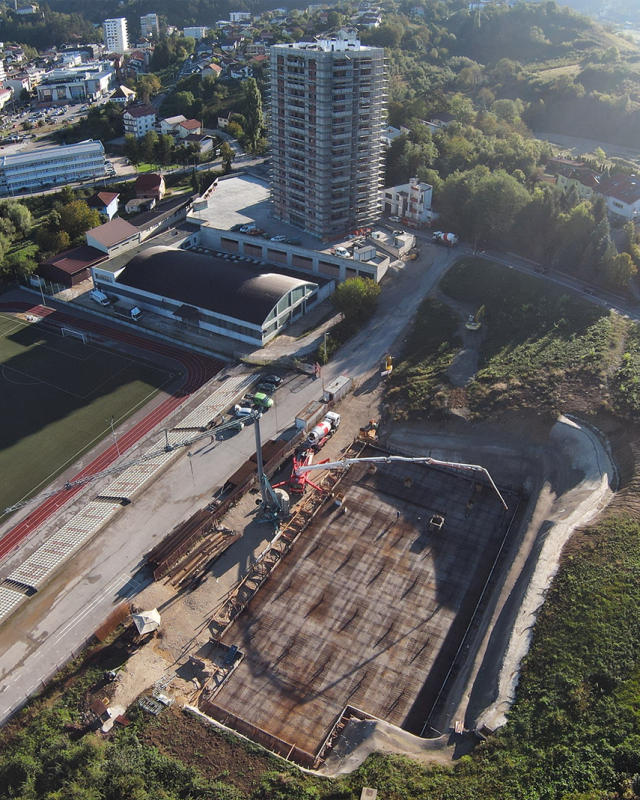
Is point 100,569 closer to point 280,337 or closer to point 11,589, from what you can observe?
point 11,589

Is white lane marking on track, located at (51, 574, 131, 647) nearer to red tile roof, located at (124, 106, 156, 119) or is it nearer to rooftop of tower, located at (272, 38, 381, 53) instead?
rooftop of tower, located at (272, 38, 381, 53)

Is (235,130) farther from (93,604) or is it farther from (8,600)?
(93,604)

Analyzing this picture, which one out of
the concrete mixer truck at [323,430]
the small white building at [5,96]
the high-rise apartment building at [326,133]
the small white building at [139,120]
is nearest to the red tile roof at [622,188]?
the high-rise apartment building at [326,133]

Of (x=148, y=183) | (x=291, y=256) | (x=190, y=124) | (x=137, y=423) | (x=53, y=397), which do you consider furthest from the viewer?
(x=190, y=124)

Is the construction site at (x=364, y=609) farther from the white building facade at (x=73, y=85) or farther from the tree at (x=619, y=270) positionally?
the white building facade at (x=73, y=85)

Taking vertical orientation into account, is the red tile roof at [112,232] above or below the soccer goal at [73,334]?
above

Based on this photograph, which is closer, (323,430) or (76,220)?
(323,430)

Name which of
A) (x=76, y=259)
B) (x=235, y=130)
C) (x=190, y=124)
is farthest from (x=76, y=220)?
(x=190, y=124)
